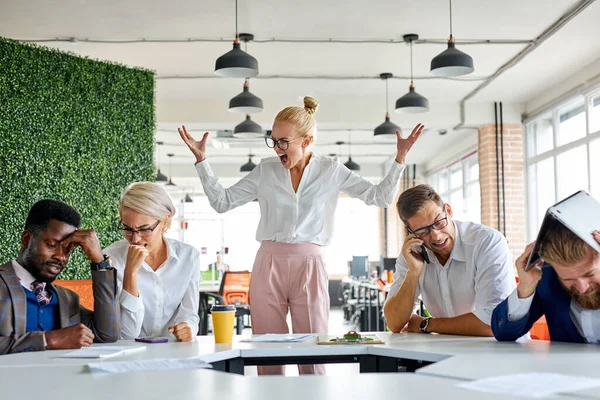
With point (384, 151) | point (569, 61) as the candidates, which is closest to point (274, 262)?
point (569, 61)

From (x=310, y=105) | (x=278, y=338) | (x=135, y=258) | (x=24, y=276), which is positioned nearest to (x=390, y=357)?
(x=278, y=338)

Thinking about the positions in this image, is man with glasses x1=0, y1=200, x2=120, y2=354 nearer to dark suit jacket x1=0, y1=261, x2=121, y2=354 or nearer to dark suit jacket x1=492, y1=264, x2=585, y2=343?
dark suit jacket x1=0, y1=261, x2=121, y2=354

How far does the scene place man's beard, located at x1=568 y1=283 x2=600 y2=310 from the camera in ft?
6.53

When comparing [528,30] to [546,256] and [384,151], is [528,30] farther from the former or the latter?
[384,151]

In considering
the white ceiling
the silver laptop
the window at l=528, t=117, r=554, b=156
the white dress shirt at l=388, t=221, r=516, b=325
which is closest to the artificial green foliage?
the white ceiling

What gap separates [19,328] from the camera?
84.3 inches

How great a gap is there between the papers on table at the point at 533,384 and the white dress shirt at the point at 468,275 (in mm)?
1076

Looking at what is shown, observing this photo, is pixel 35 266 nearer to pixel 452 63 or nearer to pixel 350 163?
pixel 452 63

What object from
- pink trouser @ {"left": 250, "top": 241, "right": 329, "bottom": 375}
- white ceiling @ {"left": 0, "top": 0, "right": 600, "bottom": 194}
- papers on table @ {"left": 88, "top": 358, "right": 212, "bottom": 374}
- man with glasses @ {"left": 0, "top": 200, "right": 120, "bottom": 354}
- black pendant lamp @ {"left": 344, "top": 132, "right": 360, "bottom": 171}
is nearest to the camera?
papers on table @ {"left": 88, "top": 358, "right": 212, "bottom": 374}

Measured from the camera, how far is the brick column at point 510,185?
1004 cm

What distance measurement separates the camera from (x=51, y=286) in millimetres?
2336

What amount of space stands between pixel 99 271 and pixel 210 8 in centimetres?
435

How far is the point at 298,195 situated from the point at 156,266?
0.77 metres

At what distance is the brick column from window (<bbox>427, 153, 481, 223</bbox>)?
199 cm
